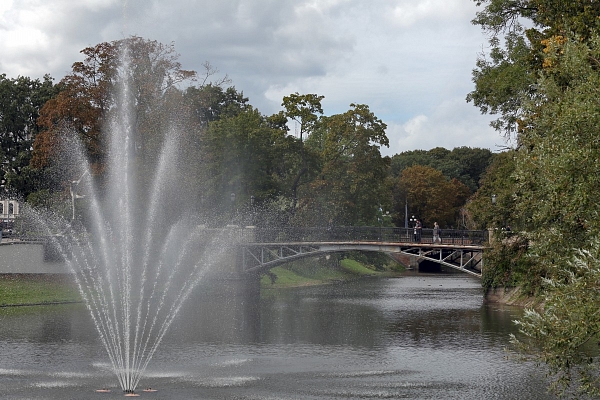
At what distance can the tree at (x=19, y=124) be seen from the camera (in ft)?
263

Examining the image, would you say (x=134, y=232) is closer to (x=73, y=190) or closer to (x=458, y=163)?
(x=73, y=190)

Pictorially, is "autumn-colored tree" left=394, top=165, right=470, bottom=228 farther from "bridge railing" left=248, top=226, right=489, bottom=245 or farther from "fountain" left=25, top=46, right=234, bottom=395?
"fountain" left=25, top=46, right=234, bottom=395

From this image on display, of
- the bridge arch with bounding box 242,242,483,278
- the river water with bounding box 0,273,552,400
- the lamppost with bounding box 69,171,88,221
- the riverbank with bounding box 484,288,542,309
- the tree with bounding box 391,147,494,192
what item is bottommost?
the river water with bounding box 0,273,552,400

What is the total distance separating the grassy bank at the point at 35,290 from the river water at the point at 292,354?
2391mm

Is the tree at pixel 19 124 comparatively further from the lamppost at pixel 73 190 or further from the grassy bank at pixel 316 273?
the grassy bank at pixel 316 273

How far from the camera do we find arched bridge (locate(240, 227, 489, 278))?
61.2m

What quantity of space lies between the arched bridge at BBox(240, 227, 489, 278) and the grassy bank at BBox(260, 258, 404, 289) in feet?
13.5

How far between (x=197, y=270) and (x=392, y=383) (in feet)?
121

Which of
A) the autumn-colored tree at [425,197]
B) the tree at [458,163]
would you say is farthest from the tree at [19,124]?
the tree at [458,163]

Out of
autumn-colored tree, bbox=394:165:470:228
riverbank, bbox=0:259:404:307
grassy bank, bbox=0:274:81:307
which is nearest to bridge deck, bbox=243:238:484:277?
riverbank, bbox=0:259:404:307

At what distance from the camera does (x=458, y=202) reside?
13400cm

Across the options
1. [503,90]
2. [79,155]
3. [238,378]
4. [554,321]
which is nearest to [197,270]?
[79,155]

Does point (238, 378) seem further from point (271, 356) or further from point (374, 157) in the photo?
point (374, 157)

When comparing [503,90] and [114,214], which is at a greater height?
[503,90]
